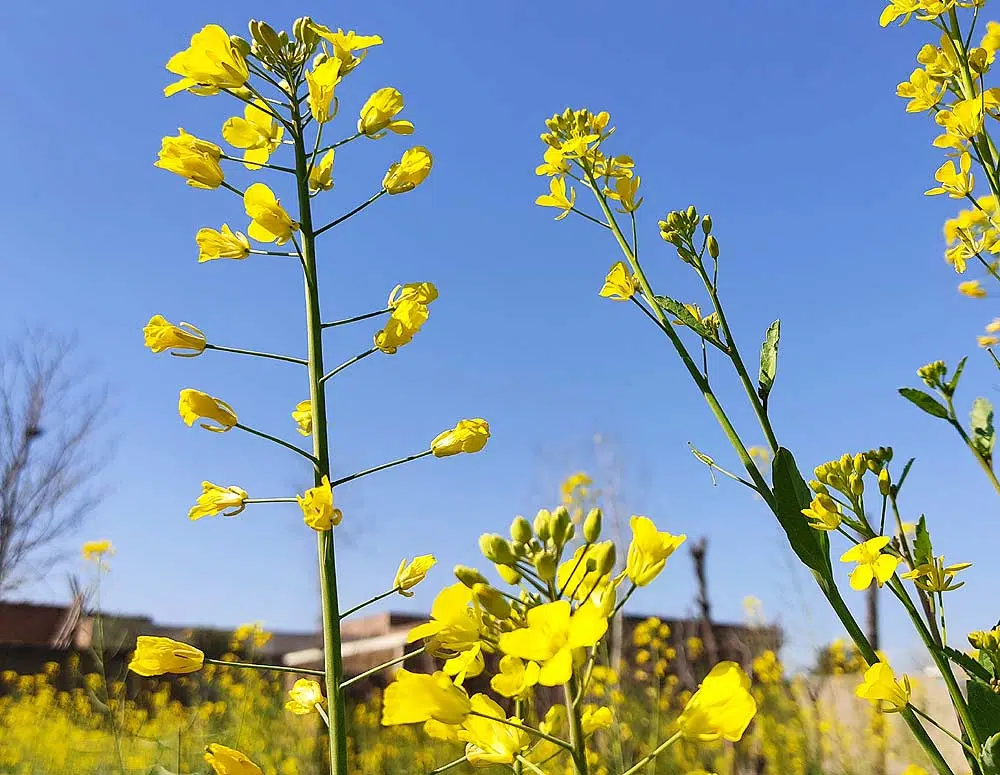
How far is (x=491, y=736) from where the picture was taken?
0.87 metres

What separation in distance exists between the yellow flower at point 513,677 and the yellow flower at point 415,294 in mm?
887

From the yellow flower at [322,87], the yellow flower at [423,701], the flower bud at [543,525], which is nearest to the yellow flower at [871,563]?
the flower bud at [543,525]

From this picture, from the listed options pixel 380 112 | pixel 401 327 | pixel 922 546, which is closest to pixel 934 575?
pixel 922 546

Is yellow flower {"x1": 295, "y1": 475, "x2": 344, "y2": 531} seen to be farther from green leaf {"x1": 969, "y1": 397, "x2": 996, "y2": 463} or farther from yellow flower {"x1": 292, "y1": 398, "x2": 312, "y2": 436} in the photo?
green leaf {"x1": 969, "y1": 397, "x2": 996, "y2": 463}

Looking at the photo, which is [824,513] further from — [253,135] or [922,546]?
[253,135]

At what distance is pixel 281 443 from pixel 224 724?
673cm

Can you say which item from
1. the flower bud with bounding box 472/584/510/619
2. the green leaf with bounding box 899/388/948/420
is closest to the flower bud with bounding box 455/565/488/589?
the flower bud with bounding box 472/584/510/619

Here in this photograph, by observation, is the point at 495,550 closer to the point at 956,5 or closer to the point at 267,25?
the point at 267,25

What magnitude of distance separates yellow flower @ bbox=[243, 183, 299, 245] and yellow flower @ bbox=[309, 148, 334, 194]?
0.44 feet

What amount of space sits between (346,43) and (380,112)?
0.51ft

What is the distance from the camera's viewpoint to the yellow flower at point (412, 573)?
52.9 inches

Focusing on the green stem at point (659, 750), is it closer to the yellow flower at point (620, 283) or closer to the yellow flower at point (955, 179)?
the yellow flower at point (620, 283)

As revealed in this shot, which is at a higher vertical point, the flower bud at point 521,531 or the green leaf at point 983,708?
the flower bud at point 521,531

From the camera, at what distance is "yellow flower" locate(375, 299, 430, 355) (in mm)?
1528
